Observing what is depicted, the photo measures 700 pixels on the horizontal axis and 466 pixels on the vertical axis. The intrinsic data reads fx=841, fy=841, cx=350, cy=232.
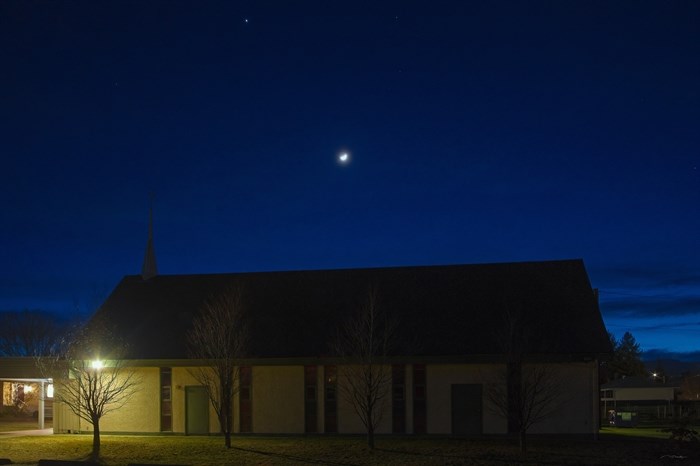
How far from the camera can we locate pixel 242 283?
119 feet

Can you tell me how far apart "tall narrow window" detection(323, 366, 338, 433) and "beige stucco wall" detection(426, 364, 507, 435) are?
337cm

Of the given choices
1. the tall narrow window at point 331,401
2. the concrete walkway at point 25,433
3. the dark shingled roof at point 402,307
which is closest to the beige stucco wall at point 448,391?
the dark shingled roof at point 402,307

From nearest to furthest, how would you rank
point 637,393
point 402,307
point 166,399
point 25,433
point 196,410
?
1. point 196,410
2. point 166,399
3. point 402,307
4. point 25,433
5. point 637,393

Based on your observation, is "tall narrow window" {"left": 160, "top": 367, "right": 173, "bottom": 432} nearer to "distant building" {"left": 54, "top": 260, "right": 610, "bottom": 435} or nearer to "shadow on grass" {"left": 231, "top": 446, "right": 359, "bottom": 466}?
"distant building" {"left": 54, "top": 260, "right": 610, "bottom": 435}

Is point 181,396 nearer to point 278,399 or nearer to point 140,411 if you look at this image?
point 140,411

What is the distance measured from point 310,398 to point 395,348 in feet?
12.1

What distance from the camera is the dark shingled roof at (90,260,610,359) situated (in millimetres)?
30400

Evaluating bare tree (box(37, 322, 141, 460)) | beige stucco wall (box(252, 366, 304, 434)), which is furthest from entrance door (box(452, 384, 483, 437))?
bare tree (box(37, 322, 141, 460))

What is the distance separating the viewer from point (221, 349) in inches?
1089

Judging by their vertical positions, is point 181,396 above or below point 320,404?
above

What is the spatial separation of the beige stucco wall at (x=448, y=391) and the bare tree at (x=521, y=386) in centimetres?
44

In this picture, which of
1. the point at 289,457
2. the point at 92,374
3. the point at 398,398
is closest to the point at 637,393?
the point at 398,398

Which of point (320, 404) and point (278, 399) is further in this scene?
point (278, 399)

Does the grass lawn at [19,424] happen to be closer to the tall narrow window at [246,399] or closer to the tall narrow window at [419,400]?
the tall narrow window at [246,399]
